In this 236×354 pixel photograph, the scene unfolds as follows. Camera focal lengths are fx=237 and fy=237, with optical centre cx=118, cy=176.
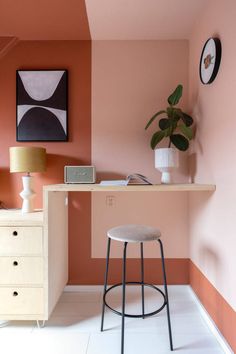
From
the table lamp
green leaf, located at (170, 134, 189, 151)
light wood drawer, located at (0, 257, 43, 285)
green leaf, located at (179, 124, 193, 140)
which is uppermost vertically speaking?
green leaf, located at (179, 124, 193, 140)

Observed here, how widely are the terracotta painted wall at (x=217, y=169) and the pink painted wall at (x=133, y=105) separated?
0.23 m

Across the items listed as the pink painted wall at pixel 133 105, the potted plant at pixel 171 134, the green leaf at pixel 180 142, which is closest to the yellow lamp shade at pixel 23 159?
the pink painted wall at pixel 133 105

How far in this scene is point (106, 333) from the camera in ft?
5.40

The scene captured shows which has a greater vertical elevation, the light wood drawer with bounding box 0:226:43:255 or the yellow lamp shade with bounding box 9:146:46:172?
the yellow lamp shade with bounding box 9:146:46:172

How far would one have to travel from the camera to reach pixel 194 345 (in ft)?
5.06

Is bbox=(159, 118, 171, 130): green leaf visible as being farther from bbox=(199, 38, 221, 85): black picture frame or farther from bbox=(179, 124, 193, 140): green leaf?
bbox=(199, 38, 221, 85): black picture frame

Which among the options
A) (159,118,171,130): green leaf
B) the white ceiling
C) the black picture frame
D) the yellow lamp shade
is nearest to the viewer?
the black picture frame

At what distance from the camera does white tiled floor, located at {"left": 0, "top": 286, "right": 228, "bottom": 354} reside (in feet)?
4.95

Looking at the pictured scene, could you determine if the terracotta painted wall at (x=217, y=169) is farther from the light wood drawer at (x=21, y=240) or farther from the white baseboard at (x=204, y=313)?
the light wood drawer at (x=21, y=240)

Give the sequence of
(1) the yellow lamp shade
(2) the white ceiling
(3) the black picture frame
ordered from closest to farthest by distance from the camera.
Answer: (3) the black picture frame, (2) the white ceiling, (1) the yellow lamp shade

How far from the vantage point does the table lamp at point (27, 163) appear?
1.87m

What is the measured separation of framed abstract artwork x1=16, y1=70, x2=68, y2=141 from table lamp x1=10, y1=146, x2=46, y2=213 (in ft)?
1.06

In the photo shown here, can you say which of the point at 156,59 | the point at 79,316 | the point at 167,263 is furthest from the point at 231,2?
the point at 79,316

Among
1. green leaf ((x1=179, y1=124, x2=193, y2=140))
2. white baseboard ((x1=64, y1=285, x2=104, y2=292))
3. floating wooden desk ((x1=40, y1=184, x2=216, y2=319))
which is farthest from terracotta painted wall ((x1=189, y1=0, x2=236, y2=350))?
white baseboard ((x1=64, y1=285, x2=104, y2=292))
